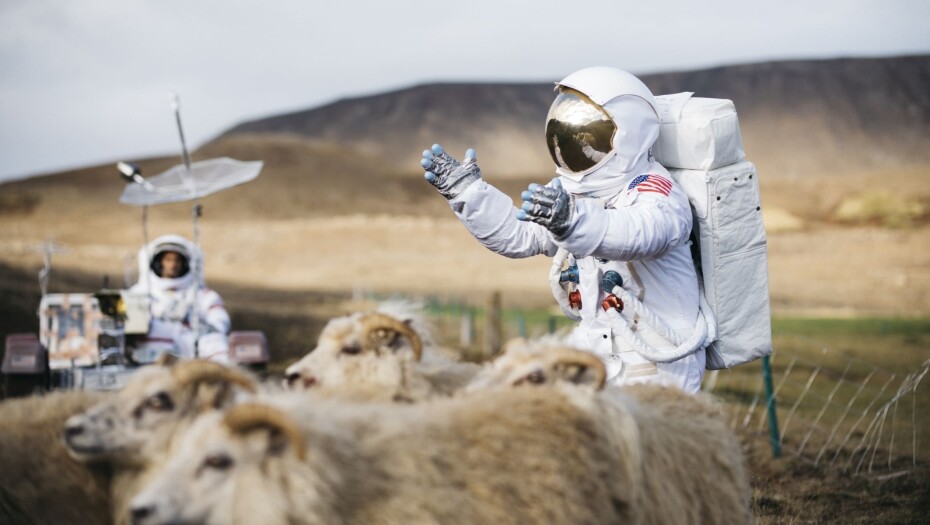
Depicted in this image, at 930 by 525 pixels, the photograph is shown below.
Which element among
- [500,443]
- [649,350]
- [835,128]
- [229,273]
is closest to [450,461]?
[500,443]

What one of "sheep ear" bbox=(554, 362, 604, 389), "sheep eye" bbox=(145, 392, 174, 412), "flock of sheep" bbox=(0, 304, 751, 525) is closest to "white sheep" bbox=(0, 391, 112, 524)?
"flock of sheep" bbox=(0, 304, 751, 525)

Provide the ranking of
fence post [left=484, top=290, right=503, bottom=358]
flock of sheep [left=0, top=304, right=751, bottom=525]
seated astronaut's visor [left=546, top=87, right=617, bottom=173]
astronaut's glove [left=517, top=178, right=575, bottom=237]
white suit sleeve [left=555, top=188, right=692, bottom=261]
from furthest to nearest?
fence post [left=484, top=290, right=503, bottom=358] < seated astronaut's visor [left=546, top=87, right=617, bottom=173] < white suit sleeve [left=555, top=188, right=692, bottom=261] < astronaut's glove [left=517, top=178, right=575, bottom=237] < flock of sheep [left=0, top=304, right=751, bottom=525]

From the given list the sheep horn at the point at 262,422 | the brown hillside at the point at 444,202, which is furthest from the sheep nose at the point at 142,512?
the brown hillside at the point at 444,202

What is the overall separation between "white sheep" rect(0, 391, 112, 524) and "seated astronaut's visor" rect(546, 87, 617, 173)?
10.7ft

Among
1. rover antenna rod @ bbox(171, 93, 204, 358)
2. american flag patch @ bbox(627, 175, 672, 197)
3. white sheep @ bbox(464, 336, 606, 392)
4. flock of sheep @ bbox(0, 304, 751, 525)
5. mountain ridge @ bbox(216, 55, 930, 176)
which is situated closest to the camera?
flock of sheep @ bbox(0, 304, 751, 525)

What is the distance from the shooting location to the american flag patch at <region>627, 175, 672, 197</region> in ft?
18.9

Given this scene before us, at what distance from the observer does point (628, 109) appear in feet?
19.5

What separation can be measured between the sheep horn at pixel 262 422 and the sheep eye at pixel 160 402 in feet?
3.22

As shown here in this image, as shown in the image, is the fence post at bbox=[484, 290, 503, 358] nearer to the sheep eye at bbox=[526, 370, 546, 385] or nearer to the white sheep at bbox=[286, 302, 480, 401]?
the white sheep at bbox=[286, 302, 480, 401]

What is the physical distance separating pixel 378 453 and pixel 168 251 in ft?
29.6

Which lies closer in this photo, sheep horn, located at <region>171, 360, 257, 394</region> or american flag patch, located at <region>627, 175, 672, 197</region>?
sheep horn, located at <region>171, 360, 257, 394</region>

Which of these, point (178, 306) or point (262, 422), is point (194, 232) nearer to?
point (178, 306)

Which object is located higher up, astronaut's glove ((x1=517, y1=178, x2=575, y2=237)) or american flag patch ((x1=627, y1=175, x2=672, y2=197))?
american flag patch ((x1=627, y1=175, x2=672, y2=197))

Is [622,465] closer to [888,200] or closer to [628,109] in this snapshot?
[628,109]
